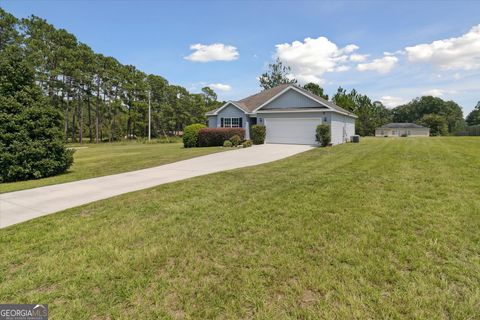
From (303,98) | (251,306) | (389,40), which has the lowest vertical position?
(251,306)

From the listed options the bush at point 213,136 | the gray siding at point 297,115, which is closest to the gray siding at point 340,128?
the gray siding at point 297,115

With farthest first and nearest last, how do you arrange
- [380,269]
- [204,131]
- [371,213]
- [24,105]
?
1. [204,131]
2. [24,105]
3. [371,213]
4. [380,269]

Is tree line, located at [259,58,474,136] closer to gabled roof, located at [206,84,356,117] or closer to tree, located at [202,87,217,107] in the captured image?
tree, located at [202,87,217,107]

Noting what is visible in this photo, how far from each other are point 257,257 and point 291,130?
18.4 metres

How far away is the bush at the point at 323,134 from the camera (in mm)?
18703

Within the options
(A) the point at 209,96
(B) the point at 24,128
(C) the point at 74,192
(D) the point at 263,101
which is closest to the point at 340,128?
(D) the point at 263,101

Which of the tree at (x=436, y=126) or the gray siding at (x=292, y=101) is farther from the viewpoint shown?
the tree at (x=436, y=126)

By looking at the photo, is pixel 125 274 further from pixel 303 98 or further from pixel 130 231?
pixel 303 98

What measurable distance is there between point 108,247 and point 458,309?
3.95 meters

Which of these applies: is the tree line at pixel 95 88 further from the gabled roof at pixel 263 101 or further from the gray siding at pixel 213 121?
the gabled roof at pixel 263 101

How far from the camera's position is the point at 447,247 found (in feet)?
10.8

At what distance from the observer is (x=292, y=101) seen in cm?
2117

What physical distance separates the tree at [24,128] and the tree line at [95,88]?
18353mm

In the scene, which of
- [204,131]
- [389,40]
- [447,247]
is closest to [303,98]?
[389,40]
